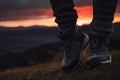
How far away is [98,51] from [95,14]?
49 centimetres

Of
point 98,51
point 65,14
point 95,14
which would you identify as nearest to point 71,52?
point 98,51

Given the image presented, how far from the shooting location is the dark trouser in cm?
493

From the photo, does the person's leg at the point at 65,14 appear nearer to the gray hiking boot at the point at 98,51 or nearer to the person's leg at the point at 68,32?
the person's leg at the point at 68,32

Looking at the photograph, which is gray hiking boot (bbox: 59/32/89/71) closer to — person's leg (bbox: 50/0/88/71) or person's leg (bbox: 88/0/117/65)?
person's leg (bbox: 50/0/88/71)

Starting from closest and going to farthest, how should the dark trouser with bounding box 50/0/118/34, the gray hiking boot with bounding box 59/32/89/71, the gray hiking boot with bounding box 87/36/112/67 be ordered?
1. the dark trouser with bounding box 50/0/118/34
2. the gray hiking boot with bounding box 87/36/112/67
3. the gray hiking boot with bounding box 59/32/89/71

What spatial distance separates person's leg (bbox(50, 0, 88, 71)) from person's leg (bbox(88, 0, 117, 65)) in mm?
263

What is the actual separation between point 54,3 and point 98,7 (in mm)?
612

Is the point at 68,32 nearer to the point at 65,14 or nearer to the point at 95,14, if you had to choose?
the point at 65,14

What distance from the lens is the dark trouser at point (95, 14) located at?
4.93 m

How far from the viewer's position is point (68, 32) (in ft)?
17.1

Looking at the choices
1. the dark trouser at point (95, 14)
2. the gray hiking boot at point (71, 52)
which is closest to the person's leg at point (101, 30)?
the dark trouser at point (95, 14)

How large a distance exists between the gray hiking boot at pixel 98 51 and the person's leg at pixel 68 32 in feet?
0.83

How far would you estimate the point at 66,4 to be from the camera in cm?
512

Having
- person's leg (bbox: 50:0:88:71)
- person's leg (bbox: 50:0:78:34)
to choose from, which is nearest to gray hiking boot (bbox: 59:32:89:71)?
person's leg (bbox: 50:0:88:71)
